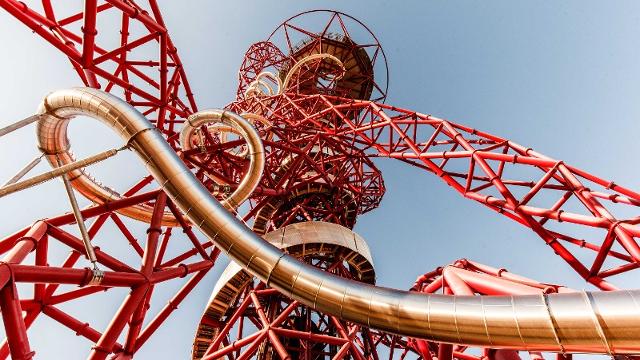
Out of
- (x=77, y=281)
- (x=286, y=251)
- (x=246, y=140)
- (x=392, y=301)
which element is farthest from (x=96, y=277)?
(x=286, y=251)

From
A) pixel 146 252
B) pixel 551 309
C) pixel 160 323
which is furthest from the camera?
pixel 160 323

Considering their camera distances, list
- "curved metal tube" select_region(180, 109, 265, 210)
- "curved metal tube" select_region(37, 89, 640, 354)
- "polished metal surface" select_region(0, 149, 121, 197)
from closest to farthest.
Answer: "curved metal tube" select_region(37, 89, 640, 354) → "polished metal surface" select_region(0, 149, 121, 197) → "curved metal tube" select_region(180, 109, 265, 210)

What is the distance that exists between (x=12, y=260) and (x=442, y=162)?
11.5m

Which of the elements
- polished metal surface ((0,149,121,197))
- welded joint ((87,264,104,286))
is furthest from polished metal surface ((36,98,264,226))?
welded joint ((87,264,104,286))

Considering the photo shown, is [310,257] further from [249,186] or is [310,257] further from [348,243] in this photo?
[249,186]

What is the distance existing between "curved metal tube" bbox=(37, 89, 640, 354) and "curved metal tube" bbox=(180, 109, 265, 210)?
3.16 meters

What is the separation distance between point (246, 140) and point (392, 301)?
7.55 metres

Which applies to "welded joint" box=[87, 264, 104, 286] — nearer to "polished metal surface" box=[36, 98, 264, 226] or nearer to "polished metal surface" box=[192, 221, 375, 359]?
"polished metal surface" box=[36, 98, 264, 226]

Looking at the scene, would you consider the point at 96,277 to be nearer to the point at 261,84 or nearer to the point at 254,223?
the point at 254,223

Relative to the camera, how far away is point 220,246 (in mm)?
7301

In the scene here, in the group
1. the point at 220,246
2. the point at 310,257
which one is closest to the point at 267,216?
the point at 310,257

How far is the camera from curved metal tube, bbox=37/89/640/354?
184 inches

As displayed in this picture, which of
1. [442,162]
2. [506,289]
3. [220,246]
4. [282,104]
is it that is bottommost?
[506,289]

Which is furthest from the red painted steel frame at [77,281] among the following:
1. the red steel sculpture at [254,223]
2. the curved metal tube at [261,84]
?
the curved metal tube at [261,84]
